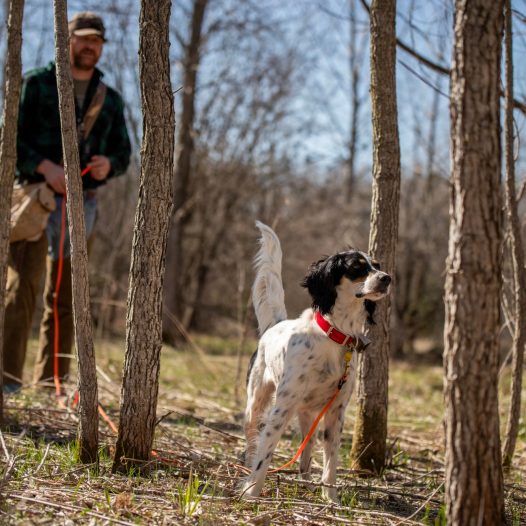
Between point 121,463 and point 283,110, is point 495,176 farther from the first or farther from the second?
point 283,110

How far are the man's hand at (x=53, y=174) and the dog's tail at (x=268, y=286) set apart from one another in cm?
153

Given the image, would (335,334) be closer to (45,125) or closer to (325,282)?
(325,282)

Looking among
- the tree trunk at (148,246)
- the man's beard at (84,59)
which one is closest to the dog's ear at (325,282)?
the tree trunk at (148,246)

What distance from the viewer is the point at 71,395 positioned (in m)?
4.64

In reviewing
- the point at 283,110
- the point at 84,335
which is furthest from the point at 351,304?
the point at 283,110

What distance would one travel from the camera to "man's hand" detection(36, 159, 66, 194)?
4645mm

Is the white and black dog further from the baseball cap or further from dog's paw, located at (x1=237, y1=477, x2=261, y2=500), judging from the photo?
the baseball cap

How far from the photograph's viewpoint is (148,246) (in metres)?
3.15

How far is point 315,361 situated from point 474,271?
136 centimetres

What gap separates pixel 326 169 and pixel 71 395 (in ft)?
44.7

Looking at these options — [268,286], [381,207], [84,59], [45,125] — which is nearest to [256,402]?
[268,286]

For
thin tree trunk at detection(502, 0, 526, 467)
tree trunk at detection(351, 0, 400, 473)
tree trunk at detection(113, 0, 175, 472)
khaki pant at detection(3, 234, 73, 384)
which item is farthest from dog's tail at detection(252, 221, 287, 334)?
khaki pant at detection(3, 234, 73, 384)

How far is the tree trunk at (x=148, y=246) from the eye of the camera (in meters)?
3.12

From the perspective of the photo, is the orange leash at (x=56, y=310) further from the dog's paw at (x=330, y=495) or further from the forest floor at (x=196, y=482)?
the dog's paw at (x=330, y=495)
